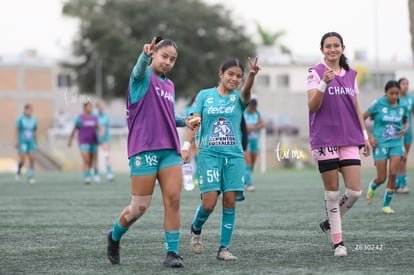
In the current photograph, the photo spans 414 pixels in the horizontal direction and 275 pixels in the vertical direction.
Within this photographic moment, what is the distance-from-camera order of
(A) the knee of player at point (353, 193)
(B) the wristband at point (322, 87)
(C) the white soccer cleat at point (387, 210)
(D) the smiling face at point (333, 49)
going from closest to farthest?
(B) the wristband at point (322, 87), (D) the smiling face at point (333, 49), (A) the knee of player at point (353, 193), (C) the white soccer cleat at point (387, 210)

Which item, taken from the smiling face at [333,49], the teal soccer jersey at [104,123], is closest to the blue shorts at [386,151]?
the smiling face at [333,49]

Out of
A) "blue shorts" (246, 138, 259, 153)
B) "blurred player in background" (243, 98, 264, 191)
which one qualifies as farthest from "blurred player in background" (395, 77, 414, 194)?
"blue shorts" (246, 138, 259, 153)

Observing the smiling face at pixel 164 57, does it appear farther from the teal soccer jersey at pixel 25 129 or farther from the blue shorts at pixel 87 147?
the teal soccer jersey at pixel 25 129

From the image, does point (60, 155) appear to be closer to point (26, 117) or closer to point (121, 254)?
point (26, 117)

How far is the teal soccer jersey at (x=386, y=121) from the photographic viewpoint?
14.6 meters

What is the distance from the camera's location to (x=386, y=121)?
14.8 m

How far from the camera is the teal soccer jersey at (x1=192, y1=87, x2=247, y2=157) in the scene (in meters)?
9.22

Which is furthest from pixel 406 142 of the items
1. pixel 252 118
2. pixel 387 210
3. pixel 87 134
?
pixel 87 134

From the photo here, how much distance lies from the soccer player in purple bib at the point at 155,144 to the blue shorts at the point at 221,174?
26.6 inches

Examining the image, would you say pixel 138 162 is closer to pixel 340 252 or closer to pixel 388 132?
pixel 340 252

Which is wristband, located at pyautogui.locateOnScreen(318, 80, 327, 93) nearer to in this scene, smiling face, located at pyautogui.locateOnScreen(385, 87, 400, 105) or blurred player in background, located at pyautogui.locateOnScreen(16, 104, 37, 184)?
smiling face, located at pyautogui.locateOnScreen(385, 87, 400, 105)

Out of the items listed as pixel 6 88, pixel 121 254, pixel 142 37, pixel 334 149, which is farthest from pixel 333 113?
pixel 6 88

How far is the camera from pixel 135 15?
219 ft

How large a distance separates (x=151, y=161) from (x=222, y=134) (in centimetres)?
105
